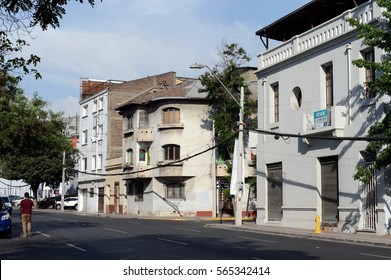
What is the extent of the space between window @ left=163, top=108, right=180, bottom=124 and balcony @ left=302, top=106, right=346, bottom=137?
21999 mm

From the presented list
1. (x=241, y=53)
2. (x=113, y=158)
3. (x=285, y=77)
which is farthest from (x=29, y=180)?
(x=285, y=77)

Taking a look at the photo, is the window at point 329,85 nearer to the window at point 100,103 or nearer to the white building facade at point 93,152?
the white building facade at point 93,152

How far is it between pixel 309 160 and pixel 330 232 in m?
3.94

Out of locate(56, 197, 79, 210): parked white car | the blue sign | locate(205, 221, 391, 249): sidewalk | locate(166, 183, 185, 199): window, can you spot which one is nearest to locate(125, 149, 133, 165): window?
locate(166, 183, 185, 199): window

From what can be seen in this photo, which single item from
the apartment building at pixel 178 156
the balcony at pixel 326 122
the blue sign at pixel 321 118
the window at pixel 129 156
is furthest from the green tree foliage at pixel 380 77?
the window at pixel 129 156

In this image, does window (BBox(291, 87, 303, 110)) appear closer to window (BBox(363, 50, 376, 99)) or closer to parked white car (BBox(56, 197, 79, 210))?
window (BBox(363, 50, 376, 99))

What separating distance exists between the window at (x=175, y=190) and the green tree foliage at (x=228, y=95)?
5267 millimetres

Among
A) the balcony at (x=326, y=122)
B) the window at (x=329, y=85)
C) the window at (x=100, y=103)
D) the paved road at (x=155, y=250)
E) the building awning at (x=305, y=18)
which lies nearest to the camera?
the paved road at (x=155, y=250)

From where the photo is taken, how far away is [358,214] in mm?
25203

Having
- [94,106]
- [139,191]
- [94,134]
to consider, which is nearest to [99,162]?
[94,134]

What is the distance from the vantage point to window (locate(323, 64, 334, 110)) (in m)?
27.7

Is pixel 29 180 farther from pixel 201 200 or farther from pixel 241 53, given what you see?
pixel 241 53

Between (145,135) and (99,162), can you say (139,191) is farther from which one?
(99,162)

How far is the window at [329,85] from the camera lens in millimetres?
27672
